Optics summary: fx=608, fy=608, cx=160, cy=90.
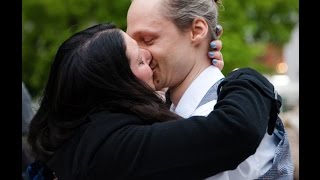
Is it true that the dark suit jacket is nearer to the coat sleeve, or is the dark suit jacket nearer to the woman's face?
the coat sleeve

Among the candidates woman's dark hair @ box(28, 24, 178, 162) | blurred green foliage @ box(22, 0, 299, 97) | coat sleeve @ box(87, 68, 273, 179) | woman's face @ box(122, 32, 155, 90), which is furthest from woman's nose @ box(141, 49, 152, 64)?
blurred green foliage @ box(22, 0, 299, 97)

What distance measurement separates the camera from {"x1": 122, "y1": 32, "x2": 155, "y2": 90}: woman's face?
7.43ft

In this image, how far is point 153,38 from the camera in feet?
7.95

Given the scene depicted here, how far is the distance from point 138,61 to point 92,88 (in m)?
0.22

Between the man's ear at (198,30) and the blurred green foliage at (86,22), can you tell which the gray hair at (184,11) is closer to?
the man's ear at (198,30)

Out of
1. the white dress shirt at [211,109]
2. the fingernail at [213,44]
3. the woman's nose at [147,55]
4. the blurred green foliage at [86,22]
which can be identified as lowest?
the blurred green foliage at [86,22]

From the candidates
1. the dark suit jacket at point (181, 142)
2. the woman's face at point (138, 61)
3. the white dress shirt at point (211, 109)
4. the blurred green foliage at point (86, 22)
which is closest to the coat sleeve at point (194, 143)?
the dark suit jacket at point (181, 142)

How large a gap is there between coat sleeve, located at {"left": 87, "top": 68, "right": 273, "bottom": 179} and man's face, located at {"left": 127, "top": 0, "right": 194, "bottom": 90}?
417 millimetres

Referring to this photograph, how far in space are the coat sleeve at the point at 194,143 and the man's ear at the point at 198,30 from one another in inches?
17.4

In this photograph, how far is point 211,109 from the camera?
2.28 m

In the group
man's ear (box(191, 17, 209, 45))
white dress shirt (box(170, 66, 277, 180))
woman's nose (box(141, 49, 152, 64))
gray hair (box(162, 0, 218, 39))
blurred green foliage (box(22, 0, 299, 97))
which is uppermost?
gray hair (box(162, 0, 218, 39))

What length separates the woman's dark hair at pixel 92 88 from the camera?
2195mm

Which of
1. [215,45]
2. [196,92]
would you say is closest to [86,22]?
A: [215,45]
